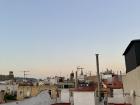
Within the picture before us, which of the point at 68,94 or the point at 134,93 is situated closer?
the point at 134,93

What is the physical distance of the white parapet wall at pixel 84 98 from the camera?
30.4m

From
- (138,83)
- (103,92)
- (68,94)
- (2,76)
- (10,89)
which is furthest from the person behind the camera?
(2,76)

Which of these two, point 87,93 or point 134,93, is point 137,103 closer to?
point 134,93

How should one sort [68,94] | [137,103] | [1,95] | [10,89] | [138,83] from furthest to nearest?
1. [10,89]
2. [1,95]
3. [68,94]
4. [137,103]
5. [138,83]

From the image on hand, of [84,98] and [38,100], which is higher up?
[84,98]

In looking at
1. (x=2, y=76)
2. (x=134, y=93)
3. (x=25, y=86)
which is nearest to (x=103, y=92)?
(x=25, y=86)

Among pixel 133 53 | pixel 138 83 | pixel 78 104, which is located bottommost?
pixel 78 104

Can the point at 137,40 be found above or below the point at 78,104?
above

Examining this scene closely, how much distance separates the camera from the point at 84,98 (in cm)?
3072

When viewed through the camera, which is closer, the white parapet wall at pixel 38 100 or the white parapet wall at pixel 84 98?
the white parapet wall at pixel 38 100

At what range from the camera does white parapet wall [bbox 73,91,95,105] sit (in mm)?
30438

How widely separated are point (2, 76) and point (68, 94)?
9898 centimetres

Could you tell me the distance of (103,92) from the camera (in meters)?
58.2

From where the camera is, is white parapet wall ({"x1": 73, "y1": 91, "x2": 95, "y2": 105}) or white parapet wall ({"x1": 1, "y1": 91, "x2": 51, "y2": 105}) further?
white parapet wall ({"x1": 73, "y1": 91, "x2": 95, "y2": 105})
